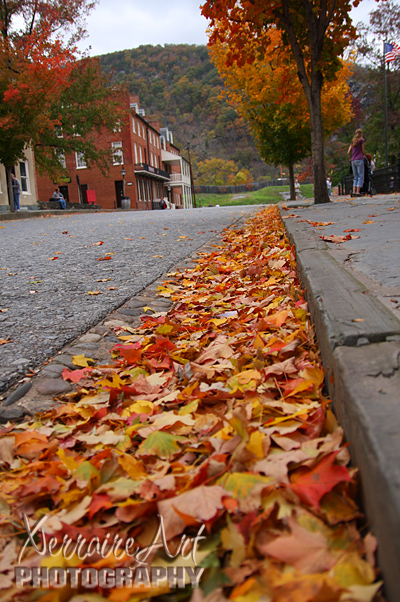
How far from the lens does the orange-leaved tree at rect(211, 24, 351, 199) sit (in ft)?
53.3

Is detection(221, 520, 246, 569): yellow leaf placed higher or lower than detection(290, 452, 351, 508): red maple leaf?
lower

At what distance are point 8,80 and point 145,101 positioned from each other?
344 feet

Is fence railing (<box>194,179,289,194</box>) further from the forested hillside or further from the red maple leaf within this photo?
the red maple leaf

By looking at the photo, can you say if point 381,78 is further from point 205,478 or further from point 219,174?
point 219,174

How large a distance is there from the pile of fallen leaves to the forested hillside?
319 ft

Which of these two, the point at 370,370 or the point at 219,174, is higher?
the point at 219,174

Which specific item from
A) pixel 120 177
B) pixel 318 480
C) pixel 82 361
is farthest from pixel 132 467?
pixel 120 177

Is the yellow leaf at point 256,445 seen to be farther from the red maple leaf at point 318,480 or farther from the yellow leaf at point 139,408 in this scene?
the yellow leaf at point 139,408

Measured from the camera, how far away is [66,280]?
13.9ft

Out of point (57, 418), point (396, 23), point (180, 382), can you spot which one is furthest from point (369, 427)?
point (396, 23)

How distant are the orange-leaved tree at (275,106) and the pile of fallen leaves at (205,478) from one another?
14930 millimetres

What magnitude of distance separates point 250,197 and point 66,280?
46738 millimetres

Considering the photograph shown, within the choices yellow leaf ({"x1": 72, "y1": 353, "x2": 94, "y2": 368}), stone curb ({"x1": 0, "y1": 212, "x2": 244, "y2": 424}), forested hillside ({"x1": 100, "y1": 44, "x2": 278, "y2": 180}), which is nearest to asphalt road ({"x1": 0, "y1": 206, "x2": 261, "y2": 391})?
stone curb ({"x1": 0, "y1": 212, "x2": 244, "y2": 424})

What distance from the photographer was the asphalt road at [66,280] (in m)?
2.63
